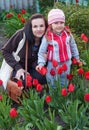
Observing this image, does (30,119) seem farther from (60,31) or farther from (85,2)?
(85,2)

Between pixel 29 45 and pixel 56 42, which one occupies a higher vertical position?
pixel 56 42

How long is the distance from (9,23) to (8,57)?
85.5 inches

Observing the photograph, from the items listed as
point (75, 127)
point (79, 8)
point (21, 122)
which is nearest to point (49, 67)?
point (21, 122)

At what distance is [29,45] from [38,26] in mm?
285

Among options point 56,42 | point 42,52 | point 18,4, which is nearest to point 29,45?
point 42,52

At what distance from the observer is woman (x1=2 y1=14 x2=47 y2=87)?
12.8 feet

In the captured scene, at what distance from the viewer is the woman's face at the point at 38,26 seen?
3.87 m

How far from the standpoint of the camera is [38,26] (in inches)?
153

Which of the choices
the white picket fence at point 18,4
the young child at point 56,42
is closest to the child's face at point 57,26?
the young child at point 56,42

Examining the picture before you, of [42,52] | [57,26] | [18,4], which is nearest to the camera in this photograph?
[57,26]

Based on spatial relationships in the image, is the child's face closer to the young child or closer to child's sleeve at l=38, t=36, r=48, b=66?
the young child

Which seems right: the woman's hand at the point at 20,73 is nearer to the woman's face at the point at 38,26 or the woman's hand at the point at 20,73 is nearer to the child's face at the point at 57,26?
the woman's face at the point at 38,26

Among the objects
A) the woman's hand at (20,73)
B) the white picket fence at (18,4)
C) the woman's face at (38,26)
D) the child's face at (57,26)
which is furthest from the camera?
the white picket fence at (18,4)

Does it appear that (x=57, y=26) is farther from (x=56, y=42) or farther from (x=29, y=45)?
(x=29, y=45)
